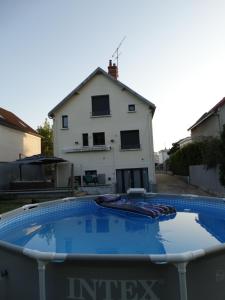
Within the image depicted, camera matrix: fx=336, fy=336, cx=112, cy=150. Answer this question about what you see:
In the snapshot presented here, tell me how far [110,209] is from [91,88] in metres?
16.4

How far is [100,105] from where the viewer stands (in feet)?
93.2

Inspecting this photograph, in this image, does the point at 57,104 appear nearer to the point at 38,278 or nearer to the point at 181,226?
the point at 181,226

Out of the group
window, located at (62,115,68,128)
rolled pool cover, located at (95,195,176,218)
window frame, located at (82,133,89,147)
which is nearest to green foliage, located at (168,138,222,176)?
rolled pool cover, located at (95,195,176,218)

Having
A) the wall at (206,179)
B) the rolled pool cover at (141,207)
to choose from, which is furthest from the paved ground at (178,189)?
the rolled pool cover at (141,207)

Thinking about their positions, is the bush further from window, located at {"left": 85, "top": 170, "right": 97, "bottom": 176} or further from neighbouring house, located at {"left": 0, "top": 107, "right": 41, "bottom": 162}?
neighbouring house, located at {"left": 0, "top": 107, "right": 41, "bottom": 162}

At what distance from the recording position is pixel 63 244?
845 cm

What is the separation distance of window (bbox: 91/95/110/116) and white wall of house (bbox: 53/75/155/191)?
0.34 meters

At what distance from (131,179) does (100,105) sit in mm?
6765

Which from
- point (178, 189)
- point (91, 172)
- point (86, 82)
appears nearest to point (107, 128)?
point (91, 172)

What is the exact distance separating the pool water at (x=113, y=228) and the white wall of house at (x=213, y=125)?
43.9 feet

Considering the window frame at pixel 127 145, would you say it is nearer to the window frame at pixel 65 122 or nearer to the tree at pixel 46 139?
the window frame at pixel 65 122

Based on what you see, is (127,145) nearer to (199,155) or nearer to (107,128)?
(107,128)


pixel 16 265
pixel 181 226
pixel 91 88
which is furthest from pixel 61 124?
pixel 16 265

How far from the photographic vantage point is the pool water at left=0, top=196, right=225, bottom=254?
26.6ft
